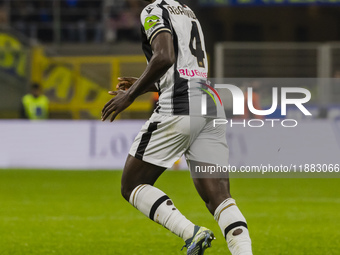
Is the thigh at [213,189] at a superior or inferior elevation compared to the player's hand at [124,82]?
inferior

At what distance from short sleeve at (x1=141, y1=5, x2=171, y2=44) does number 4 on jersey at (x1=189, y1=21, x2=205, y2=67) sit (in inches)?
9.0

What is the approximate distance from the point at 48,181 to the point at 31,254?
7.58 m

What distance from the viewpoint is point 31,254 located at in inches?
264

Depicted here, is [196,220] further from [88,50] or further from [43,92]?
[88,50]

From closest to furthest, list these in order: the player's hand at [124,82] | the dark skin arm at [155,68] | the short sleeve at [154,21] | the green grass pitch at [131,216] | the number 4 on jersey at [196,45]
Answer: the dark skin arm at [155,68]
the short sleeve at [154,21]
the number 4 on jersey at [196,45]
the player's hand at [124,82]
the green grass pitch at [131,216]

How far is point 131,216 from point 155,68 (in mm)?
→ 5102

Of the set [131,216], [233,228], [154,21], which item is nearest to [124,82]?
[154,21]

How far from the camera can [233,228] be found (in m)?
4.88

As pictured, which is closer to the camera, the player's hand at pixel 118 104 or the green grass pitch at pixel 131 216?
the player's hand at pixel 118 104

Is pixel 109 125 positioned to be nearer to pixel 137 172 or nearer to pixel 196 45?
pixel 137 172

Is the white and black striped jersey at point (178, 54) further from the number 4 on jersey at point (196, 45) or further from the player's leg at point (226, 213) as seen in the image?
the player's leg at point (226, 213)

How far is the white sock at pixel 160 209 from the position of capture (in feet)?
16.1

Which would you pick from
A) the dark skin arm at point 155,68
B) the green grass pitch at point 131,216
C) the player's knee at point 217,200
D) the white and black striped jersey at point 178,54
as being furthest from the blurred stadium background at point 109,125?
the dark skin arm at point 155,68

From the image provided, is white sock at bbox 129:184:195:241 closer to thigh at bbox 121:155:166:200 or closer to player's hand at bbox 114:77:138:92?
thigh at bbox 121:155:166:200
